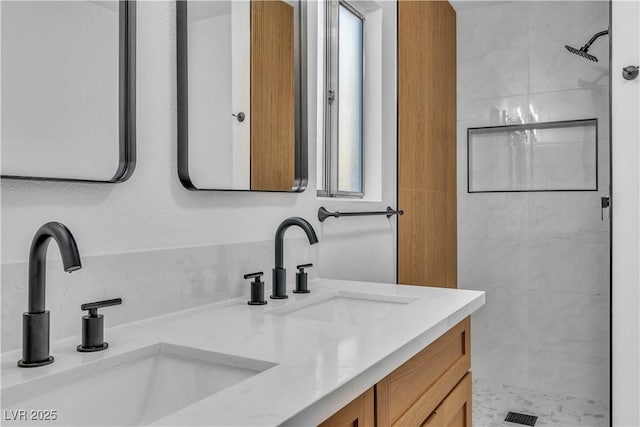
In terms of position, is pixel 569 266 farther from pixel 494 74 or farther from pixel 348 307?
pixel 348 307

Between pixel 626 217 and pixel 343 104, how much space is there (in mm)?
1225

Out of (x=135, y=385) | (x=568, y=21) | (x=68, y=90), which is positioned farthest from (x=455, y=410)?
(x=568, y=21)

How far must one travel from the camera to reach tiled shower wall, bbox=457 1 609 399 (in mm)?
2840

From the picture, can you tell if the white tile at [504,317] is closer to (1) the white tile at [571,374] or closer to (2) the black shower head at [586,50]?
(1) the white tile at [571,374]

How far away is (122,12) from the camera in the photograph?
101 cm

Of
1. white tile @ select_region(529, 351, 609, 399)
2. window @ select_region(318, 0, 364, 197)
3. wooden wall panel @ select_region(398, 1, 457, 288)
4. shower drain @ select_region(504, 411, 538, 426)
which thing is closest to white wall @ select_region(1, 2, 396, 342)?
window @ select_region(318, 0, 364, 197)

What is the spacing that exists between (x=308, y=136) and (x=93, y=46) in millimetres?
816

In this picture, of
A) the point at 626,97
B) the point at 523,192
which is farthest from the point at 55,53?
the point at 523,192

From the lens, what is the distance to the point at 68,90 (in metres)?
0.91

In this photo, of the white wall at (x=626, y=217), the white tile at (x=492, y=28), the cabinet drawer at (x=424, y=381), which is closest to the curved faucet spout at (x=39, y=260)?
the cabinet drawer at (x=424, y=381)

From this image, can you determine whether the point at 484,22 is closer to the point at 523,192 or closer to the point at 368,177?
the point at 523,192

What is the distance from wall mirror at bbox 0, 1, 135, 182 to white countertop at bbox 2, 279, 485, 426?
12.1 inches

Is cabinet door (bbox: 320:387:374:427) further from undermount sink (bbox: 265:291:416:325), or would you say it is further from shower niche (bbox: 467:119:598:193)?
shower niche (bbox: 467:119:598:193)

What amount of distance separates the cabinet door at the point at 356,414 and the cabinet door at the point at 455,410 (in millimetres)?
336
